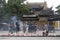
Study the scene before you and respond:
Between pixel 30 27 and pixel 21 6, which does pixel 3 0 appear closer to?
pixel 21 6

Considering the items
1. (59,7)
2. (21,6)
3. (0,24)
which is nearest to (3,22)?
(0,24)

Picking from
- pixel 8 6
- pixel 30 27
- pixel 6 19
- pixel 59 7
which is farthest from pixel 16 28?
pixel 59 7

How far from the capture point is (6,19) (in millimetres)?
28641

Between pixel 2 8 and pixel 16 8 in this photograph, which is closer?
pixel 2 8

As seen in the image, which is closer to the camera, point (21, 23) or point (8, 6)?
point (21, 23)

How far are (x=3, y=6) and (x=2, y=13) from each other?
1.60m

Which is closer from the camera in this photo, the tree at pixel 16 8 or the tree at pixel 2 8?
the tree at pixel 2 8

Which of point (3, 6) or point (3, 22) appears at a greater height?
point (3, 6)

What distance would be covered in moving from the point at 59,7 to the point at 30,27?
1209 centimetres

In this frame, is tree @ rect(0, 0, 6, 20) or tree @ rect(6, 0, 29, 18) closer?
tree @ rect(0, 0, 6, 20)

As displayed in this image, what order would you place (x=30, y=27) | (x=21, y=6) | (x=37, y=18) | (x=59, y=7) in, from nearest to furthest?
(x=30, y=27), (x=37, y=18), (x=21, y=6), (x=59, y=7)

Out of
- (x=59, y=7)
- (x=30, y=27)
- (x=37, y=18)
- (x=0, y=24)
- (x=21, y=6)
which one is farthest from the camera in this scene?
(x=59, y=7)

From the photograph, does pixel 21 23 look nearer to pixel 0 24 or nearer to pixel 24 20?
pixel 24 20

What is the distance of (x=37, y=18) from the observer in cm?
2914
